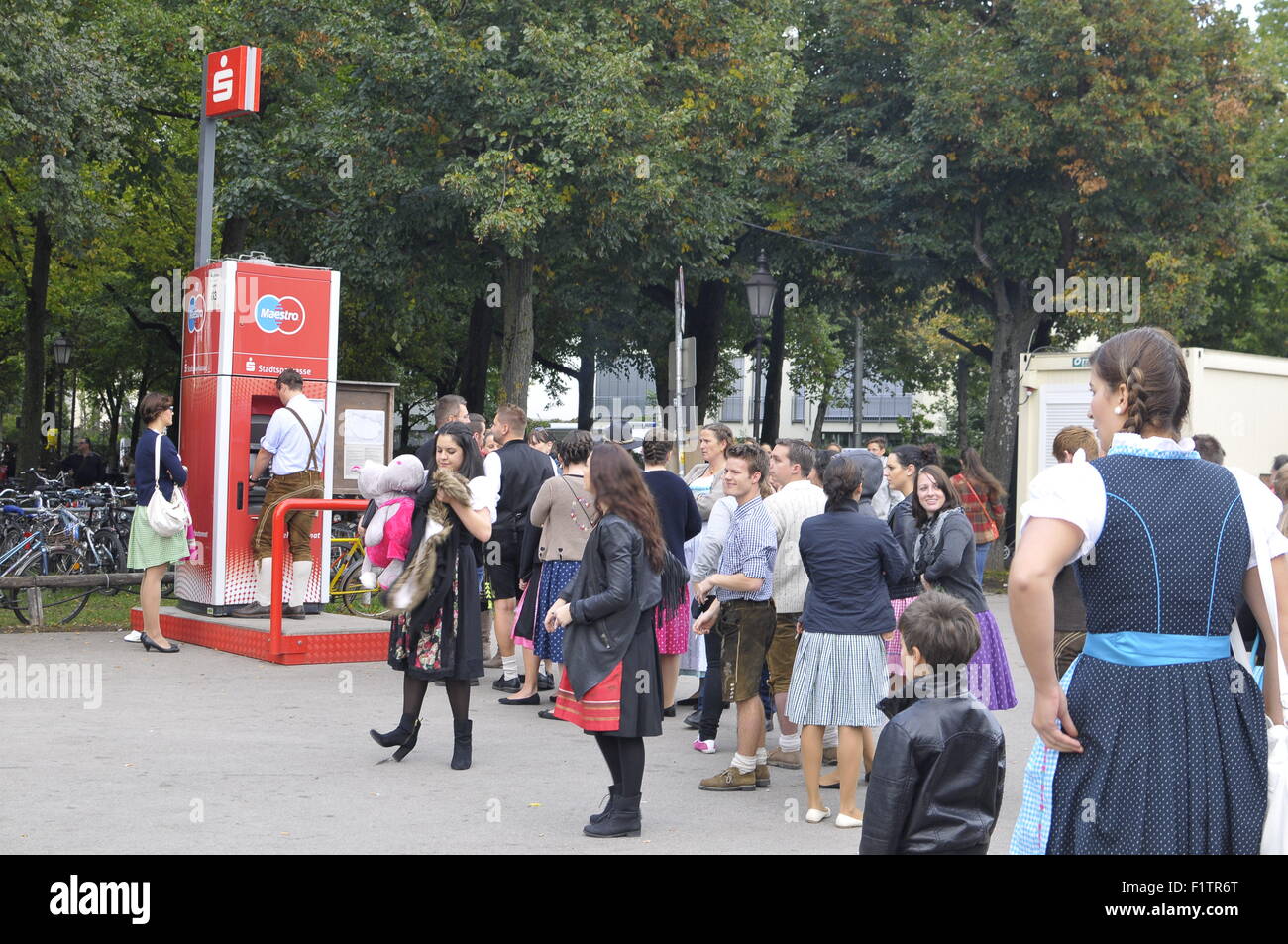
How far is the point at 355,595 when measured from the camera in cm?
1472

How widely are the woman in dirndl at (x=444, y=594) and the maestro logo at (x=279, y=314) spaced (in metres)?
4.87

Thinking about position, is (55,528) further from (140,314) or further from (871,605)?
(140,314)

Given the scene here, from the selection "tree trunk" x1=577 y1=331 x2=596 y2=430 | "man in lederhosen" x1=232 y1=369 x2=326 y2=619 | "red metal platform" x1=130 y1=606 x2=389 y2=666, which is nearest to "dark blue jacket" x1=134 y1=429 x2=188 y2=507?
"man in lederhosen" x1=232 y1=369 x2=326 y2=619

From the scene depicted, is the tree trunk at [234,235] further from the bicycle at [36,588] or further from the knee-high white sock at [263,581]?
the knee-high white sock at [263,581]

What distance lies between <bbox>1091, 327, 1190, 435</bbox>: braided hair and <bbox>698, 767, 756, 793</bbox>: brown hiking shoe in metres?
4.09

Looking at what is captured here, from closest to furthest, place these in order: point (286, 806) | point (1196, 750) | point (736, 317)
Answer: point (1196, 750), point (286, 806), point (736, 317)

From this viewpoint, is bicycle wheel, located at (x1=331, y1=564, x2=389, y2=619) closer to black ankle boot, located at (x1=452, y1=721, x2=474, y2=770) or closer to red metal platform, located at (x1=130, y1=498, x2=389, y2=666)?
red metal platform, located at (x1=130, y1=498, x2=389, y2=666)

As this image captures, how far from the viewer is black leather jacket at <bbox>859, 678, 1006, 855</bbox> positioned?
3.71 meters

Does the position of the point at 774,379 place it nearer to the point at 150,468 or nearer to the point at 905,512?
the point at 150,468

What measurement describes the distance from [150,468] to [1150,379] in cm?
905

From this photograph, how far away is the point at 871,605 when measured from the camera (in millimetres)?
6578

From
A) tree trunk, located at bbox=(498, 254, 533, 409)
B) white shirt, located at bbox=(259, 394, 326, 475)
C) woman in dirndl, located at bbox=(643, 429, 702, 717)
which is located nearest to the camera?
woman in dirndl, located at bbox=(643, 429, 702, 717)
